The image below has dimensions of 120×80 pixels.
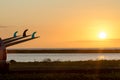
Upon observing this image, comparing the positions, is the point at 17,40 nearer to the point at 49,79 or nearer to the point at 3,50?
the point at 3,50

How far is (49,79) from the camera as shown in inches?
1080

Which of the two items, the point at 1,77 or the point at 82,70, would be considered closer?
the point at 1,77

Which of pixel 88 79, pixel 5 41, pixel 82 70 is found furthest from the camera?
pixel 5 41

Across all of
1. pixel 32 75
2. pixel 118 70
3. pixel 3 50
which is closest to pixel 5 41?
pixel 3 50

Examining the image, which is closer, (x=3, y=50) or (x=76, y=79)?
(x=76, y=79)

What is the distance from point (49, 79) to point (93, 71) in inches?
189

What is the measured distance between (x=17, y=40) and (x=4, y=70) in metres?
4.34

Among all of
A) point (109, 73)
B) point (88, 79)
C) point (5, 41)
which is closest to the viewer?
point (88, 79)

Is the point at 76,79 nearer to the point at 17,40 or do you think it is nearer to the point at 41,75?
the point at 41,75

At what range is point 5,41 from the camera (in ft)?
112

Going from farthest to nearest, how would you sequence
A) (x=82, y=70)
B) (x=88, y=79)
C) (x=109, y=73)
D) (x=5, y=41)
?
(x=5, y=41), (x=82, y=70), (x=109, y=73), (x=88, y=79)

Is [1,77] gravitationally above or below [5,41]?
below

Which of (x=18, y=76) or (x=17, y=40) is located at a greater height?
(x=17, y=40)

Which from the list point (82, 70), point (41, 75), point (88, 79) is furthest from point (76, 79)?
point (82, 70)
